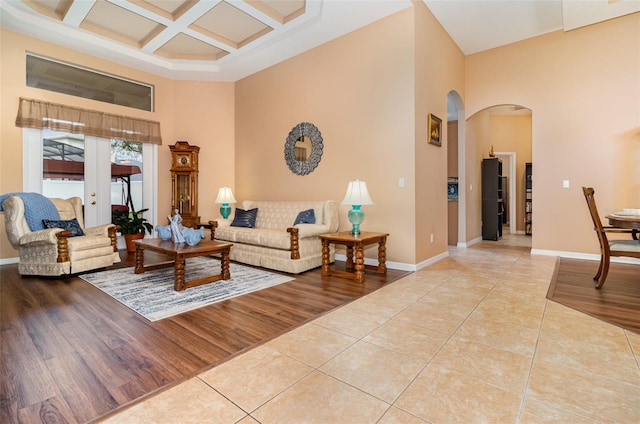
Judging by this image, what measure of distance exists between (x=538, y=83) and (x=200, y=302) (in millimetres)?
5883

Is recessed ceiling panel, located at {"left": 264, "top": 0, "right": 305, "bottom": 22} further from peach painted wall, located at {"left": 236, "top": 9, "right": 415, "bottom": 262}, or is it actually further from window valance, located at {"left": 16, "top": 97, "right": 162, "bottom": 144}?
window valance, located at {"left": 16, "top": 97, "right": 162, "bottom": 144}

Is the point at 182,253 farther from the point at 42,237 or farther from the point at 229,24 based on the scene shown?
the point at 229,24

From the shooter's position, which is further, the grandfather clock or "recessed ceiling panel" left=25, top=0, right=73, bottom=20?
the grandfather clock

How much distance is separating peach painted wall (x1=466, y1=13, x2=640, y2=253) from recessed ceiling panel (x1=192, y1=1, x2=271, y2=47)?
4074 mm

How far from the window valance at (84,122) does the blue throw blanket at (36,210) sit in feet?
4.39

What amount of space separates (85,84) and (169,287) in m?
4.22

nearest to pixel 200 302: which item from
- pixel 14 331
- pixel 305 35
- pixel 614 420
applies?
pixel 14 331

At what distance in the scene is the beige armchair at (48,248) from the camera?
3.66 metres

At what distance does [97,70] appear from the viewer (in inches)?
211

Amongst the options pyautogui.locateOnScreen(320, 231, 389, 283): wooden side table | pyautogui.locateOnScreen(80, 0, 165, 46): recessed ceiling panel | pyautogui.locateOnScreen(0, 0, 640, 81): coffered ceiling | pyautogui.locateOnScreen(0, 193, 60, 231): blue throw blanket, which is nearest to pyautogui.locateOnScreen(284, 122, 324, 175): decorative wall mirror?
pyautogui.locateOnScreen(0, 0, 640, 81): coffered ceiling

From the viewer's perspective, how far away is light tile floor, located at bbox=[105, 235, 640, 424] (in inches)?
54.1

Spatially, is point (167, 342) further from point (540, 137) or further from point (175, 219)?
point (540, 137)

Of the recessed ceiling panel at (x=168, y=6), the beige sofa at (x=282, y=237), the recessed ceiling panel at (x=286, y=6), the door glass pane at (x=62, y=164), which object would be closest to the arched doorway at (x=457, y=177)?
the beige sofa at (x=282, y=237)

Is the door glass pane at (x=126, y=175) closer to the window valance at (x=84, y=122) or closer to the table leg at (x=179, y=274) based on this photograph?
the window valance at (x=84, y=122)
